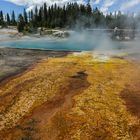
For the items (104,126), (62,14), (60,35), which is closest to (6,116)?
(104,126)

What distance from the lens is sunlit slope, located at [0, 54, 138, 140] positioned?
13539mm

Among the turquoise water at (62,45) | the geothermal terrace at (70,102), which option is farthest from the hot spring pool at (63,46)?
the geothermal terrace at (70,102)

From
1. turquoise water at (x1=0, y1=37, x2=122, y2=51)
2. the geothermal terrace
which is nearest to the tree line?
turquoise water at (x1=0, y1=37, x2=122, y2=51)

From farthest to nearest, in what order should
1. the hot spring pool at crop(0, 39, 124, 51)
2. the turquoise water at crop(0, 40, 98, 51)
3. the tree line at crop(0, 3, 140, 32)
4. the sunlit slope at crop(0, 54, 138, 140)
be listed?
the tree line at crop(0, 3, 140, 32)
the turquoise water at crop(0, 40, 98, 51)
the hot spring pool at crop(0, 39, 124, 51)
the sunlit slope at crop(0, 54, 138, 140)

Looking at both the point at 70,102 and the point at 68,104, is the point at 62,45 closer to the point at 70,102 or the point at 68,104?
the point at 70,102

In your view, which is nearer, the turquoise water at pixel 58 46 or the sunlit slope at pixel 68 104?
the sunlit slope at pixel 68 104

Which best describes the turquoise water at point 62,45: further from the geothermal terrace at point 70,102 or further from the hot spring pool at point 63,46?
the geothermal terrace at point 70,102

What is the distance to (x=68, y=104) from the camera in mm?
17141

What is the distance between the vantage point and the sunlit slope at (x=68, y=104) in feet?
44.4

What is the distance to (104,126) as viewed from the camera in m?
14.1

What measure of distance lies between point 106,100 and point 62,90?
3643 millimetres

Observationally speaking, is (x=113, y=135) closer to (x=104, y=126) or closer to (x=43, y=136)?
(x=104, y=126)

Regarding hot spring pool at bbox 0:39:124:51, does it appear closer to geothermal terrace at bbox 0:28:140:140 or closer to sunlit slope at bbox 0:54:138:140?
geothermal terrace at bbox 0:28:140:140

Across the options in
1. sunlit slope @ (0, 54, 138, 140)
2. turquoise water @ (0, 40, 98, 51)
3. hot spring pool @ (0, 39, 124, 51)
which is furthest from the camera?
turquoise water @ (0, 40, 98, 51)
